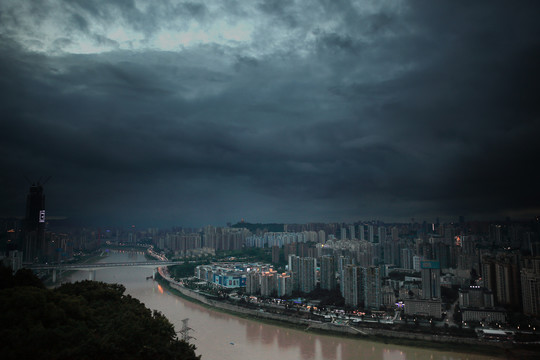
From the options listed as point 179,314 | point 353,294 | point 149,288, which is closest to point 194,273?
point 149,288

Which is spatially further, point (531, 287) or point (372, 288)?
point (372, 288)

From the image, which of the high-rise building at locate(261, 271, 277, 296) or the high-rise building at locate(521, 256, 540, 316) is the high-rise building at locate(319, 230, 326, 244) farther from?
the high-rise building at locate(521, 256, 540, 316)

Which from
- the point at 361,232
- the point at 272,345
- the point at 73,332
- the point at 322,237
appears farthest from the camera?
the point at 322,237

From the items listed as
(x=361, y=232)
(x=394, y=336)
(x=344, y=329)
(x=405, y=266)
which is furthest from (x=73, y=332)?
(x=361, y=232)

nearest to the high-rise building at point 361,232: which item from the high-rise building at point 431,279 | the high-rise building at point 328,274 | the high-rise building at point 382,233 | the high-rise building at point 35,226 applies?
the high-rise building at point 382,233

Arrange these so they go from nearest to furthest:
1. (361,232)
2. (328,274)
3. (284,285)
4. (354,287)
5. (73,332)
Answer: (73,332) → (354,287) → (284,285) → (328,274) → (361,232)

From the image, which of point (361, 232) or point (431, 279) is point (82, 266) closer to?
point (431, 279)

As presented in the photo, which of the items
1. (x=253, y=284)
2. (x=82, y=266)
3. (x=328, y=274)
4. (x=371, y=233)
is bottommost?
(x=253, y=284)
